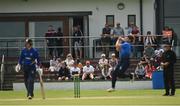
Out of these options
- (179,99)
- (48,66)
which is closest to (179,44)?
(48,66)

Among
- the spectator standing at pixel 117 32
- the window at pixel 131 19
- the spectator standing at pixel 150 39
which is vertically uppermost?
the window at pixel 131 19

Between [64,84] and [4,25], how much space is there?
7688 mm

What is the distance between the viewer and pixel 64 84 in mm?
33719

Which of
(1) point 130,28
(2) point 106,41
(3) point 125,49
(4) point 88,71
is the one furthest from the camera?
(1) point 130,28

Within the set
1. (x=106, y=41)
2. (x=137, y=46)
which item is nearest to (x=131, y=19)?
(x=137, y=46)

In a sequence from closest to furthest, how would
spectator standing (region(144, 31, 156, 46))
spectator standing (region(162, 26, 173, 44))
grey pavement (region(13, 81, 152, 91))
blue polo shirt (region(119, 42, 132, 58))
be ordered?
blue polo shirt (region(119, 42, 132, 58)), grey pavement (region(13, 81, 152, 91)), spectator standing (region(162, 26, 173, 44)), spectator standing (region(144, 31, 156, 46))

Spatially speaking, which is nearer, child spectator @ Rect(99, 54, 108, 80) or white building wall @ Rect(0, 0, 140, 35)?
child spectator @ Rect(99, 54, 108, 80)

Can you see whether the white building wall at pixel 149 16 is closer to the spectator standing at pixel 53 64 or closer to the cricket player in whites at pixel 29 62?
the spectator standing at pixel 53 64

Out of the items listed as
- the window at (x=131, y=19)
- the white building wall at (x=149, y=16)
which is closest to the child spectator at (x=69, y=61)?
the window at (x=131, y=19)

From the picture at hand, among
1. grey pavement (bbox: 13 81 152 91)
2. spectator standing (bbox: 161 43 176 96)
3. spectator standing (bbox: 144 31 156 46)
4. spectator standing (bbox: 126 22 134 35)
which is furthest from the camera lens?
spectator standing (bbox: 126 22 134 35)

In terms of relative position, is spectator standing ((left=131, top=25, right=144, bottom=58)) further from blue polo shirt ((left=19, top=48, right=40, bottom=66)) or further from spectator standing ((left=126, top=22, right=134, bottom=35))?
blue polo shirt ((left=19, top=48, right=40, bottom=66))

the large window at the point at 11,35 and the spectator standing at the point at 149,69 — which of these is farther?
the large window at the point at 11,35

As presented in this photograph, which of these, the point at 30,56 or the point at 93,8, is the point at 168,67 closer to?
the point at 30,56

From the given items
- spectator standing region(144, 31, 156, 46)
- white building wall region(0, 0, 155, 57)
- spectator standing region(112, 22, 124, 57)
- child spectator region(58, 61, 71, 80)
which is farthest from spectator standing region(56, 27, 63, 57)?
spectator standing region(144, 31, 156, 46)
